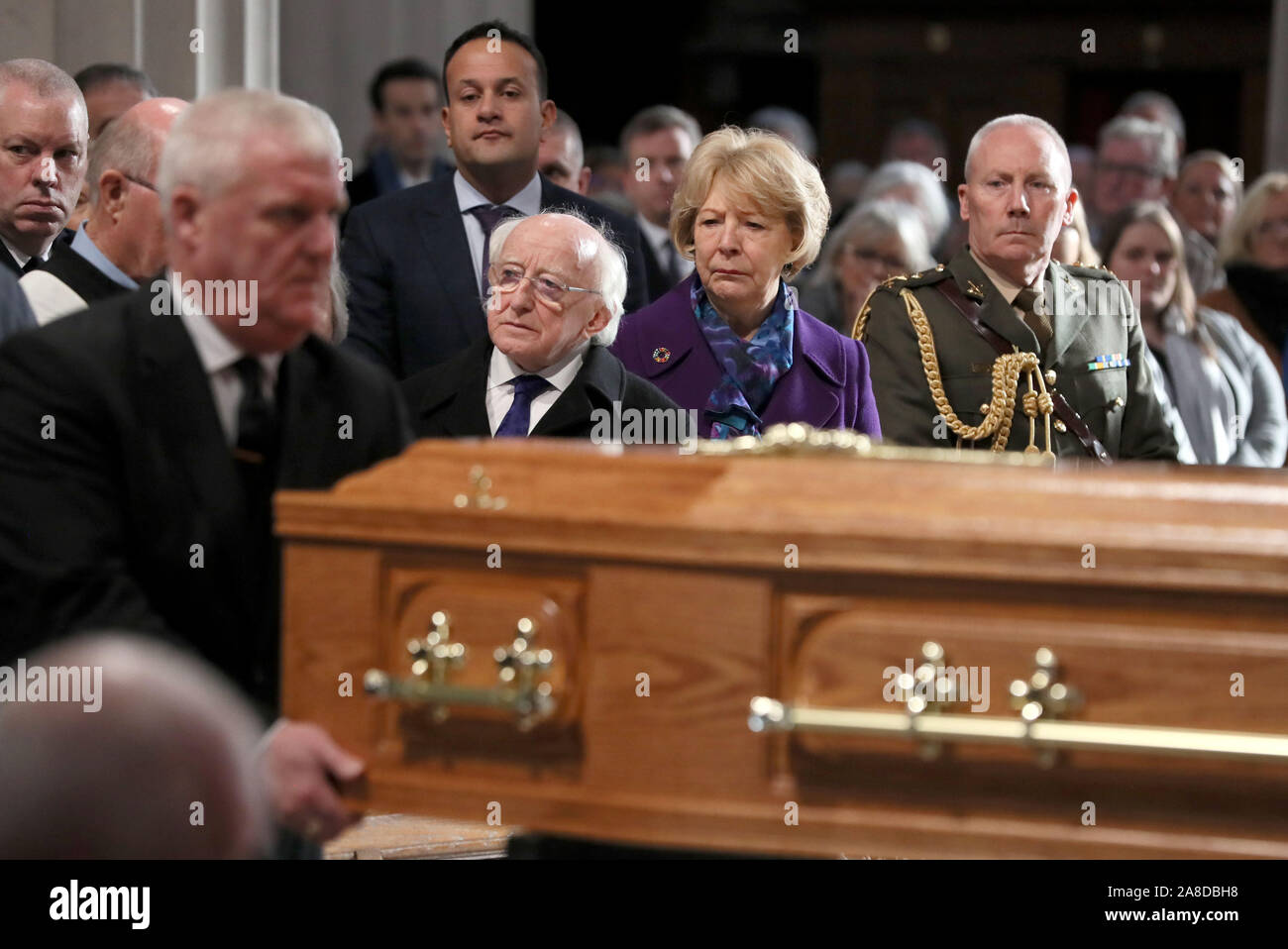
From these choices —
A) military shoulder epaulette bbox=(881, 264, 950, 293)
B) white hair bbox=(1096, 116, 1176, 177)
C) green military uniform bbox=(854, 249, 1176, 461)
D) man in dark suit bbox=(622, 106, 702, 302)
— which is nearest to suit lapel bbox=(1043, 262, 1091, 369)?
green military uniform bbox=(854, 249, 1176, 461)

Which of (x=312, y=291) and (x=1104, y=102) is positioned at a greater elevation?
(x=1104, y=102)

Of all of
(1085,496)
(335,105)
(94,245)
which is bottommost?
(1085,496)

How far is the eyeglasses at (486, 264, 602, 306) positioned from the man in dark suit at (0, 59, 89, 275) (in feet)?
4.37

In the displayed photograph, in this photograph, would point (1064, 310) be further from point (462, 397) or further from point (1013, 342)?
point (462, 397)

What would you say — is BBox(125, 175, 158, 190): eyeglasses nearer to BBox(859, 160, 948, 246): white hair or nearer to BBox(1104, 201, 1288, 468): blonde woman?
BBox(1104, 201, 1288, 468): blonde woman

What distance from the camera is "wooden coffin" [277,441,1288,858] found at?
8.00ft

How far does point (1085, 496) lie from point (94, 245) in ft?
8.42

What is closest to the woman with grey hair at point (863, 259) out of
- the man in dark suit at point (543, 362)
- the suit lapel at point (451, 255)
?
the suit lapel at point (451, 255)

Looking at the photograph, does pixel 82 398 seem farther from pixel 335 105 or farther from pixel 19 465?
pixel 335 105

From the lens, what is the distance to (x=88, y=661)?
5.24ft

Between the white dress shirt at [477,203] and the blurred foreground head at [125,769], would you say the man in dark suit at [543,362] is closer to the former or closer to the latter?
the white dress shirt at [477,203]

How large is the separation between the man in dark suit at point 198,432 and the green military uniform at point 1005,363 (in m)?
2.08

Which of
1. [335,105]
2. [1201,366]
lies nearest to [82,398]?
[1201,366]
